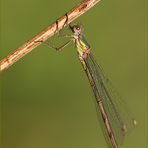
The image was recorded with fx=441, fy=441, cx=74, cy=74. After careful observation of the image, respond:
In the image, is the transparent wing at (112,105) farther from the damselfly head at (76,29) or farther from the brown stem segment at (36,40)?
the brown stem segment at (36,40)

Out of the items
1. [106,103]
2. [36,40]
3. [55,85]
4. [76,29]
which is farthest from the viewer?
[55,85]

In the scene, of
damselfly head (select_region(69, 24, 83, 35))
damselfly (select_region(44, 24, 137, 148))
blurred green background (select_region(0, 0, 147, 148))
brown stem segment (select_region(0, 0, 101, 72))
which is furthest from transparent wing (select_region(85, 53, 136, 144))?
brown stem segment (select_region(0, 0, 101, 72))

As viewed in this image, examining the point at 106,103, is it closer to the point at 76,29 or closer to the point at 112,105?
the point at 112,105

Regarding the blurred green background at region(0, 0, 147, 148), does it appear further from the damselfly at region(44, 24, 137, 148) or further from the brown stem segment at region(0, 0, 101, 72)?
the brown stem segment at region(0, 0, 101, 72)

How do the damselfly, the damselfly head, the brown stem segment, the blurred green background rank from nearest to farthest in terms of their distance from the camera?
1. the brown stem segment
2. the damselfly head
3. the damselfly
4. the blurred green background

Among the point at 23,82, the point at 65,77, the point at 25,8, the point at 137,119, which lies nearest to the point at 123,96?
the point at 137,119

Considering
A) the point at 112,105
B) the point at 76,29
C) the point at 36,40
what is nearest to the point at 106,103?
the point at 112,105
